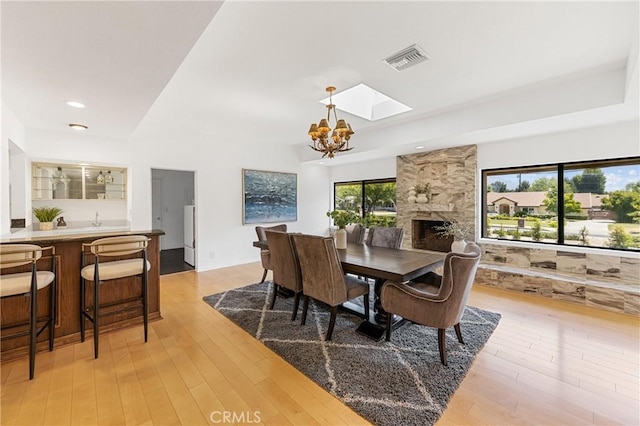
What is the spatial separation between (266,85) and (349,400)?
314 cm

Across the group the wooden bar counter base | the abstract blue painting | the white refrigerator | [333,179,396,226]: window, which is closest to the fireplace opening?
[333,179,396,226]: window

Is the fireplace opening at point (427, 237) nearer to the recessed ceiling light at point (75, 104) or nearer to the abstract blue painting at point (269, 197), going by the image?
the abstract blue painting at point (269, 197)

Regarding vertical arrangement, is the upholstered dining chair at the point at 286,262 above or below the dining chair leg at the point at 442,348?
above

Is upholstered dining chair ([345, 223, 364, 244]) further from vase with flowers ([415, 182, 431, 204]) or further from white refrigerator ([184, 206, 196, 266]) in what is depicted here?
white refrigerator ([184, 206, 196, 266])

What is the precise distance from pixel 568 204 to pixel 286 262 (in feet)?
14.4

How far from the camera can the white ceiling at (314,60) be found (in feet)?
5.60

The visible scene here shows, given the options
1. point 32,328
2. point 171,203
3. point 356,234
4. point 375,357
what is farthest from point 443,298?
point 171,203

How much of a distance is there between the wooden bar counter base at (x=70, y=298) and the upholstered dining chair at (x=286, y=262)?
1.36 meters

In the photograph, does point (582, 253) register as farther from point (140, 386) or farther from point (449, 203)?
point (140, 386)

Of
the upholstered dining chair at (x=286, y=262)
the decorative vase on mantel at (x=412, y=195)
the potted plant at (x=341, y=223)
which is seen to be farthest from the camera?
the decorative vase on mantel at (x=412, y=195)

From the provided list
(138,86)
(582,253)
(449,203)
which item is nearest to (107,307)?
(138,86)

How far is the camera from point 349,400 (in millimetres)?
1854

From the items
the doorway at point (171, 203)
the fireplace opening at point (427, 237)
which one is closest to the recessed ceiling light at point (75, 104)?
the doorway at point (171, 203)

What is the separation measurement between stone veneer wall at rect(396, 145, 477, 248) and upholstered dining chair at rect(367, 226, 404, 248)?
1.77 meters
